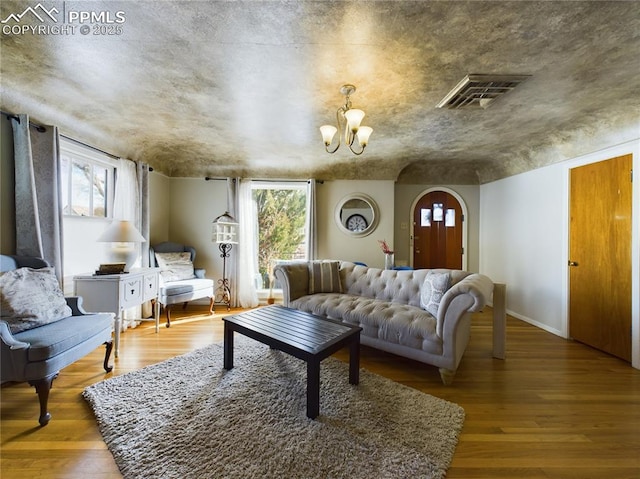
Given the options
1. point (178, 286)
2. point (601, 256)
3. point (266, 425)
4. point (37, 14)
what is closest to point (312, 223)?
point (178, 286)

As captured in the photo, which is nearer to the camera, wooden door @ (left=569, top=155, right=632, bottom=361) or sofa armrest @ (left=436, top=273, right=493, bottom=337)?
sofa armrest @ (left=436, top=273, right=493, bottom=337)

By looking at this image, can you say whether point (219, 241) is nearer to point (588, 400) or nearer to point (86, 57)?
point (86, 57)

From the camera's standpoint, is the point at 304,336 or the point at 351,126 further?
the point at 351,126

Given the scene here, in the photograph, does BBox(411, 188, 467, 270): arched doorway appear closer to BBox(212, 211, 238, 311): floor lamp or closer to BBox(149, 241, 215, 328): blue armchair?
BBox(212, 211, 238, 311): floor lamp

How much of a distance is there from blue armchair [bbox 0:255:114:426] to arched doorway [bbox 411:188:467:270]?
4660 millimetres

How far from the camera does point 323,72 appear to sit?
1.89 metres

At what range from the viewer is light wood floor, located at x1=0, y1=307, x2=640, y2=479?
1373mm

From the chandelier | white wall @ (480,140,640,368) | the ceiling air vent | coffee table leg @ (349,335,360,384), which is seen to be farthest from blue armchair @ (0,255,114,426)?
white wall @ (480,140,640,368)

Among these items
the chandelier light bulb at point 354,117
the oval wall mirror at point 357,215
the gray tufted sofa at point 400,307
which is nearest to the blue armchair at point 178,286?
the gray tufted sofa at point 400,307

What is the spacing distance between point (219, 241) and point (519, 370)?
13.0 feet

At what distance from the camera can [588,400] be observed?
6.35 ft

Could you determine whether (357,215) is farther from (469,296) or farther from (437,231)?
(469,296)

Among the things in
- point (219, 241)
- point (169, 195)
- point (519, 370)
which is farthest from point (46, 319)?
point (519, 370)

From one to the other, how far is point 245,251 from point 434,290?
3060 millimetres
